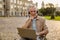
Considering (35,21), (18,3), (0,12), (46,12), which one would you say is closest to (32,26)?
(35,21)

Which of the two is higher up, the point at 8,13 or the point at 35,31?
the point at 35,31

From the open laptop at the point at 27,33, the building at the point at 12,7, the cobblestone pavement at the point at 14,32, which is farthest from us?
the building at the point at 12,7

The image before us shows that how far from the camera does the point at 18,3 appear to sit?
82.9 m

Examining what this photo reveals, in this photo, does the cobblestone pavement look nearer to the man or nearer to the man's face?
the man

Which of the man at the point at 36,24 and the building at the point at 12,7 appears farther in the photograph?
the building at the point at 12,7

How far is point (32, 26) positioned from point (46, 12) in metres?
72.1

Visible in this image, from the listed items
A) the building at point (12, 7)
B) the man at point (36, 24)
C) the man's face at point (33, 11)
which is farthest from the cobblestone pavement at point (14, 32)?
the building at point (12, 7)

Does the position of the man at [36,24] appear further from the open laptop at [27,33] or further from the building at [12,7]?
the building at [12,7]

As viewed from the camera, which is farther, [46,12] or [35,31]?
[46,12]

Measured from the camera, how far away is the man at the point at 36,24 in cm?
355

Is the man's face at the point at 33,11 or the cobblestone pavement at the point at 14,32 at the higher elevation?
the man's face at the point at 33,11

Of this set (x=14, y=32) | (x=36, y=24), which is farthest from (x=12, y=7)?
(x=36, y=24)

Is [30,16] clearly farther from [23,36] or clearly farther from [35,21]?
[23,36]

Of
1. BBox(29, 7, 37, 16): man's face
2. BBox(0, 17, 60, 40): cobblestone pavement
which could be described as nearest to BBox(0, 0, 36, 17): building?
BBox(0, 17, 60, 40): cobblestone pavement
